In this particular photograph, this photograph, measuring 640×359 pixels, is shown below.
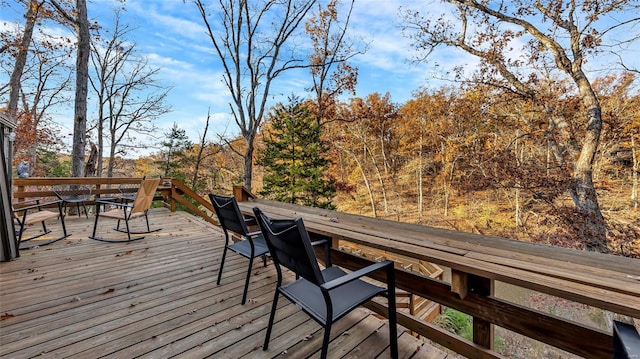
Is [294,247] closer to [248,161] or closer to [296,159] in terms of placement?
[248,161]

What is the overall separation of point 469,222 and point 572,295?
42.3 feet

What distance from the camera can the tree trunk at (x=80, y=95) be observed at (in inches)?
241

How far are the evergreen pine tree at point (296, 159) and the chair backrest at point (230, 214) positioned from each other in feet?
28.0

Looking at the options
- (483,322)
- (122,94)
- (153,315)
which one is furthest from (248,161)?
(122,94)

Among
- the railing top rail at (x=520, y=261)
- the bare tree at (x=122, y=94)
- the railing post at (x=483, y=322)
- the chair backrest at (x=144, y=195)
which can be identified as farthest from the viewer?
the bare tree at (x=122, y=94)

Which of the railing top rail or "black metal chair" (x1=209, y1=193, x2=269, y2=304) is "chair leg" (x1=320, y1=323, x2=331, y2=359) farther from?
"black metal chair" (x1=209, y1=193, x2=269, y2=304)

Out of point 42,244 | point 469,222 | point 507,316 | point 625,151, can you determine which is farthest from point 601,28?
point 42,244

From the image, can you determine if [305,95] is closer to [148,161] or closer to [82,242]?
[82,242]

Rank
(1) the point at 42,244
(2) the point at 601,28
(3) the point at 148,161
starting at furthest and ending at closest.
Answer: (3) the point at 148,161 → (2) the point at 601,28 → (1) the point at 42,244

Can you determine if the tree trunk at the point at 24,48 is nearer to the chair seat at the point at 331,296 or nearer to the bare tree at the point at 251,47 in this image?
the bare tree at the point at 251,47

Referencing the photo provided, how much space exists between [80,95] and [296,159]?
7163mm

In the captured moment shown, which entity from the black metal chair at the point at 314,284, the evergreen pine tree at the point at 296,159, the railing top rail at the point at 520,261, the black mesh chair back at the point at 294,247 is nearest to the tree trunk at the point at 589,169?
the railing top rail at the point at 520,261

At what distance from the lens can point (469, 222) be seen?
12273mm

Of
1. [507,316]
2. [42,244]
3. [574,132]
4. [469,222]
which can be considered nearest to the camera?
[507,316]
